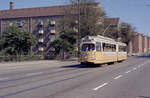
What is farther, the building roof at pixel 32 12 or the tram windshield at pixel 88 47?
the building roof at pixel 32 12

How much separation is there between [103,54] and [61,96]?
636 inches

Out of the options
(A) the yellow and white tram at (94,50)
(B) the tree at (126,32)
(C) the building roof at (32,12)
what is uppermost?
(C) the building roof at (32,12)

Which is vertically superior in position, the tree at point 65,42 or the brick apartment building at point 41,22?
the brick apartment building at point 41,22

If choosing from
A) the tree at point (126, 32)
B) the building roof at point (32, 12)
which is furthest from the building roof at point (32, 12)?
the tree at point (126, 32)

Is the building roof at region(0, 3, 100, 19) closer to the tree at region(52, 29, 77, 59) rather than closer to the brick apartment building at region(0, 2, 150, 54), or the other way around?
the brick apartment building at region(0, 2, 150, 54)

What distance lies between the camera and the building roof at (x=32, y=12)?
63731 millimetres

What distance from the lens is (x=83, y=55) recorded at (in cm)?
2330

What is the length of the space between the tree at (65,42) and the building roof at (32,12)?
60.3ft

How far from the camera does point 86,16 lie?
40.1 meters

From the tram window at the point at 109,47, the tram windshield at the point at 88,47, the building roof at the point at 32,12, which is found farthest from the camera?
the building roof at the point at 32,12

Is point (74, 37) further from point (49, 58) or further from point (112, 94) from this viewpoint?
point (112, 94)

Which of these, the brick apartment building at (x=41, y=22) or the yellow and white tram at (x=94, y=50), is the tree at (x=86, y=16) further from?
the brick apartment building at (x=41, y=22)

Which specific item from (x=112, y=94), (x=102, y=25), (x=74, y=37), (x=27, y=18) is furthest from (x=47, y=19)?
(x=112, y=94)

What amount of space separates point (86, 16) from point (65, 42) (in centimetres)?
705
